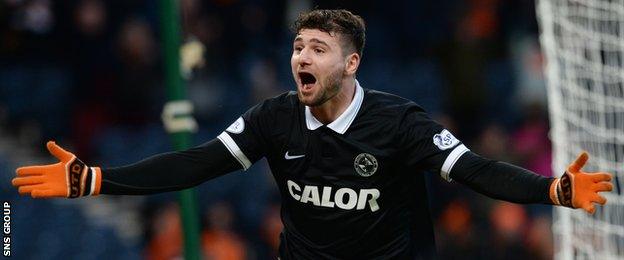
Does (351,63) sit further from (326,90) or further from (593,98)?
(593,98)

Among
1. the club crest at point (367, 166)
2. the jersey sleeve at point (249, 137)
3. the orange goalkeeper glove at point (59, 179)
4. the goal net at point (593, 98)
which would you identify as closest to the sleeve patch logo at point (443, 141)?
the club crest at point (367, 166)

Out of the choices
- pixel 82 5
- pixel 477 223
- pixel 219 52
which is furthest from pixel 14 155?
pixel 477 223

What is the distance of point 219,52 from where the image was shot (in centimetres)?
956

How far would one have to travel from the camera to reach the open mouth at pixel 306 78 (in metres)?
4.52

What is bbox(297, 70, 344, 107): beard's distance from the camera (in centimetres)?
450

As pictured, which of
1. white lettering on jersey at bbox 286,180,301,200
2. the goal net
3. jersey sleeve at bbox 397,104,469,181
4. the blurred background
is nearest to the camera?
jersey sleeve at bbox 397,104,469,181

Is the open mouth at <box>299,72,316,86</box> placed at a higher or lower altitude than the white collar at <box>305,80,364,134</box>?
higher

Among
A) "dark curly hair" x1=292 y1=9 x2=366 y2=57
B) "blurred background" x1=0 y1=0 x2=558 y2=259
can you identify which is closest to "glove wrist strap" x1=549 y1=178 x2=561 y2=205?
"dark curly hair" x1=292 y1=9 x2=366 y2=57

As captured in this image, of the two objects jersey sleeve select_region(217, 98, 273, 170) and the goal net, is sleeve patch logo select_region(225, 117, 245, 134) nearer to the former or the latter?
jersey sleeve select_region(217, 98, 273, 170)

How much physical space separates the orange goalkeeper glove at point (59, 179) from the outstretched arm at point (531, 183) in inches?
53.2

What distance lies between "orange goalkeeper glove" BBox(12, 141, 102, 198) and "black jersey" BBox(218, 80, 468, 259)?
0.55m

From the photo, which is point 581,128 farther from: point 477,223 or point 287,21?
point 287,21

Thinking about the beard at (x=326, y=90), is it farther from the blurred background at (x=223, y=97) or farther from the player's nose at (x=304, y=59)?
the blurred background at (x=223, y=97)

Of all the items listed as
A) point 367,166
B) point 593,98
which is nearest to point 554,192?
point 367,166
